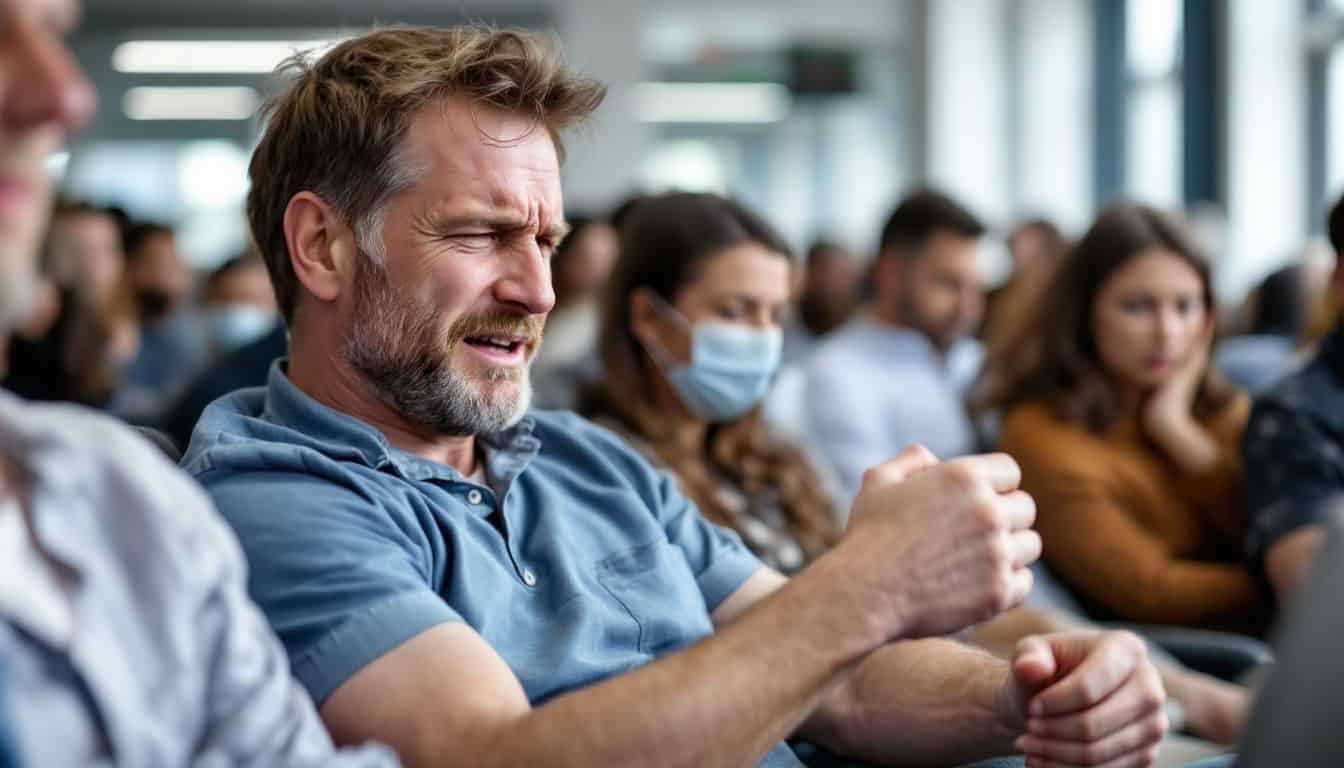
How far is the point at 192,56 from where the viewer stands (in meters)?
11.7

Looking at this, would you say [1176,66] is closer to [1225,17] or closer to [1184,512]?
[1225,17]

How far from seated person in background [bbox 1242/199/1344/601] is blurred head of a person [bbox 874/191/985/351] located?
5.15ft

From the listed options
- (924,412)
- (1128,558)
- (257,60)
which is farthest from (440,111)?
(257,60)

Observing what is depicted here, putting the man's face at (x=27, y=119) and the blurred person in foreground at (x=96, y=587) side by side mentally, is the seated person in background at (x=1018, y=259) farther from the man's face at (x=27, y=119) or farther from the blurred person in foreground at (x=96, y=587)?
the man's face at (x=27, y=119)

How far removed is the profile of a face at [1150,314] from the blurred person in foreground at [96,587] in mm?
2127

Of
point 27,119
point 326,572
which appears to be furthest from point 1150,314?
point 27,119

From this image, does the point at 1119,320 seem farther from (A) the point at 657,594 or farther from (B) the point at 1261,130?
(B) the point at 1261,130

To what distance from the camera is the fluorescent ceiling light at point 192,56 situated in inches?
442

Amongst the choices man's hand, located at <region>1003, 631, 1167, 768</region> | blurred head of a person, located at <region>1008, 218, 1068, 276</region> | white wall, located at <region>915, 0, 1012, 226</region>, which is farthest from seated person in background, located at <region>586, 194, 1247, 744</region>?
white wall, located at <region>915, 0, 1012, 226</region>

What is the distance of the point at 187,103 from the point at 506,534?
11927 mm

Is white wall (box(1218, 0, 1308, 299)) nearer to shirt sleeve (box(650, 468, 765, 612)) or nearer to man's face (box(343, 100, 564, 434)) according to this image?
shirt sleeve (box(650, 468, 765, 612))

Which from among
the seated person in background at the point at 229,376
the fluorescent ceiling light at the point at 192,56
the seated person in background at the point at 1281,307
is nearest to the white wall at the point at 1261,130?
the seated person in background at the point at 1281,307

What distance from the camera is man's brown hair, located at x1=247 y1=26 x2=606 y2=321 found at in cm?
138

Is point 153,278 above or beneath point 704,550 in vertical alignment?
beneath
